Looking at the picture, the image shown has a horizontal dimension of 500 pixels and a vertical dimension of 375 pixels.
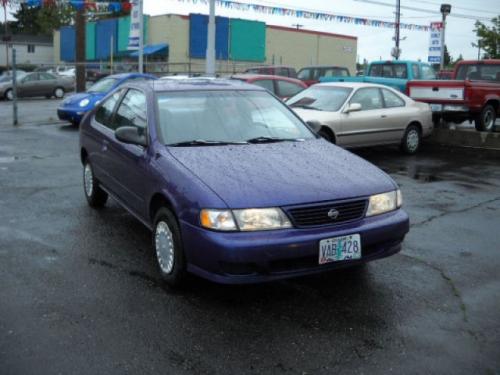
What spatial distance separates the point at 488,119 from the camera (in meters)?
13.2

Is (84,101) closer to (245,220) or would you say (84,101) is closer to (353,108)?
(353,108)

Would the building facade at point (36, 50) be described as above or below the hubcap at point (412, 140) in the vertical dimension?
above

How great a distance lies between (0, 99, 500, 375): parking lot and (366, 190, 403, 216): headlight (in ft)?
2.03

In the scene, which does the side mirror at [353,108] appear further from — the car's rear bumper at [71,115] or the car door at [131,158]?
the car's rear bumper at [71,115]

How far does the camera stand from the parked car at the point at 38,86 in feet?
84.4

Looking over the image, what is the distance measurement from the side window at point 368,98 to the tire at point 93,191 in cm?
551

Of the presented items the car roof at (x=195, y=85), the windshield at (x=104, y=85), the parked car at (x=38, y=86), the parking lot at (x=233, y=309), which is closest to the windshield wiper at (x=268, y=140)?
the car roof at (x=195, y=85)

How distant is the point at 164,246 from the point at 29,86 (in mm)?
24108

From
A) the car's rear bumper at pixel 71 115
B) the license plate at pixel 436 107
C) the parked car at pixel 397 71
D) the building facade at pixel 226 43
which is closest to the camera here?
the license plate at pixel 436 107

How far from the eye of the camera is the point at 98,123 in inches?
255

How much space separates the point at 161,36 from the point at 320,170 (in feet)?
135

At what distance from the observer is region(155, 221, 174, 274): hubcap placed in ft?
14.5

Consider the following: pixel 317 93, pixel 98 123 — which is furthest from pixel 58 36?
pixel 98 123

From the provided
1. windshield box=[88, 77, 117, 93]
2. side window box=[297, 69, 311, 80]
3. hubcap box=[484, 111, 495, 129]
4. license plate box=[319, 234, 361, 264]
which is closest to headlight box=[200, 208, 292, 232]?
license plate box=[319, 234, 361, 264]
